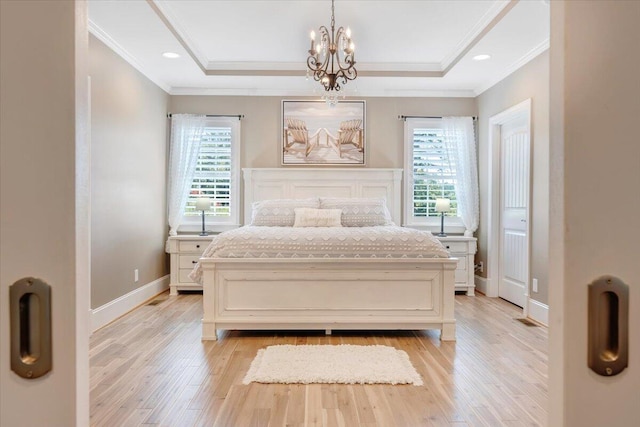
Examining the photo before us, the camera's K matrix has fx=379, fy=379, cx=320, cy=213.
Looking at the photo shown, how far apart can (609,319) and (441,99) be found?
17.3 ft

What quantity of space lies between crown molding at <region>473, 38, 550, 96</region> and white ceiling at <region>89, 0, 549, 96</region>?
0.01 metres

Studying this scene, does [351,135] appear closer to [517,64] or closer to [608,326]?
[517,64]

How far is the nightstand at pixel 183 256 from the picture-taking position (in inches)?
190

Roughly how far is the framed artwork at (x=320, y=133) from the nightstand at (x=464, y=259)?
1.65m

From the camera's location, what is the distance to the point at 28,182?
0.56 metres

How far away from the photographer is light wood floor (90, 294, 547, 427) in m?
2.00

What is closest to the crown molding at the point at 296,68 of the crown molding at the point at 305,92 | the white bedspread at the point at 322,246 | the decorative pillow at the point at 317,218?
the crown molding at the point at 305,92

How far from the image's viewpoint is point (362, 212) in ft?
14.5

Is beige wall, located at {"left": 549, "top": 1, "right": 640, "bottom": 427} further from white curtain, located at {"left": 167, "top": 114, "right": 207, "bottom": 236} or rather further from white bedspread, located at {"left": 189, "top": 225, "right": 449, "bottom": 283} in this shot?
white curtain, located at {"left": 167, "top": 114, "right": 207, "bottom": 236}

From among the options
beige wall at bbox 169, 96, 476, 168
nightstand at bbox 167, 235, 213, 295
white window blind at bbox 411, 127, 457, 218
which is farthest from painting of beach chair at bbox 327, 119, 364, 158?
nightstand at bbox 167, 235, 213, 295

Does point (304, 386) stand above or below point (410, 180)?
below

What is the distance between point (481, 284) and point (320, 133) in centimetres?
298

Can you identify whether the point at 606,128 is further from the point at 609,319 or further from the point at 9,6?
the point at 9,6

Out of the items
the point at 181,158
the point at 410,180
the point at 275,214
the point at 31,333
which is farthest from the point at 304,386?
the point at 181,158
